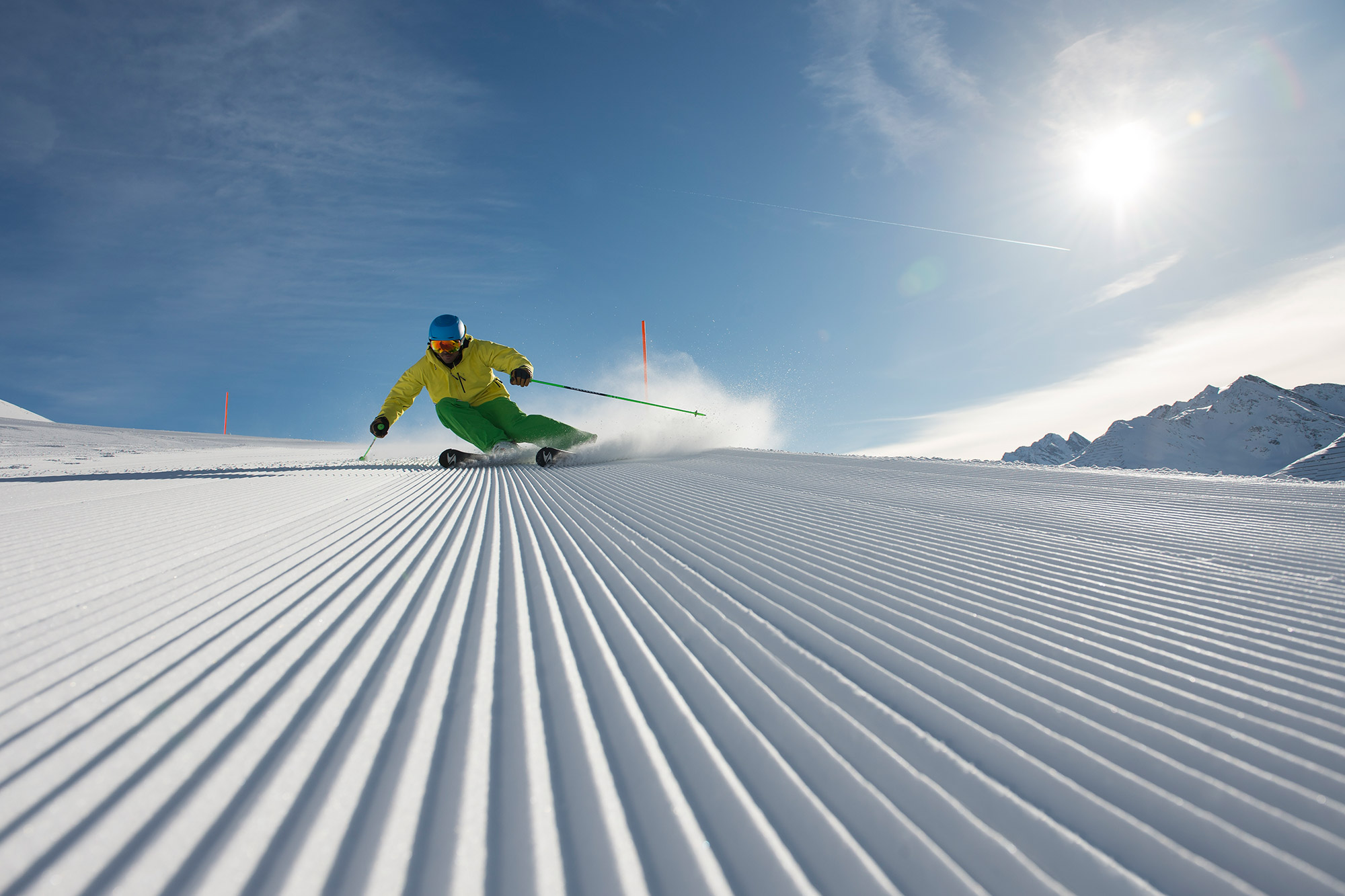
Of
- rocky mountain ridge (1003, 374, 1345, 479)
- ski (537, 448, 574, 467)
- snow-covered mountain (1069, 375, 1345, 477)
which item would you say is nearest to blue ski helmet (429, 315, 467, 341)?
ski (537, 448, 574, 467)

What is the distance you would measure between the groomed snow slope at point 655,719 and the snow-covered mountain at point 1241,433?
712 feet

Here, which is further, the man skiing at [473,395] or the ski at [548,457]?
the man skiing at [473,395]

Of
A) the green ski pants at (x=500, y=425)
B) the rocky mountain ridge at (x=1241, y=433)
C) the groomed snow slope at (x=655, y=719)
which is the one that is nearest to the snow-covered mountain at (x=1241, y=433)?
the rocky mountain ridge at (x=1241, y=433)

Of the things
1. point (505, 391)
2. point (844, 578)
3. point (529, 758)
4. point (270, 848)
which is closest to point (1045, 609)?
point (844, 578)

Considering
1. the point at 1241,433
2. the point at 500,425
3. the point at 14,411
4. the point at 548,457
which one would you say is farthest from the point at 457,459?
→ the point at 1241,433

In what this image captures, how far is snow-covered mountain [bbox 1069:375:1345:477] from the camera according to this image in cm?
17638

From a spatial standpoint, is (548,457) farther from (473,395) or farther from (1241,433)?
(1241,433)

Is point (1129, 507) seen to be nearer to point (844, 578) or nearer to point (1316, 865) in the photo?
point (844, 578)

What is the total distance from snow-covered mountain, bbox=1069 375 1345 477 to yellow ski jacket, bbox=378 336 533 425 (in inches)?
8453

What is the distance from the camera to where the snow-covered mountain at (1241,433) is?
579ft

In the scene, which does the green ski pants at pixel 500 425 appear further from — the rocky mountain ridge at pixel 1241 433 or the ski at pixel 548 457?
the rocky mountain ridge at pixel 1241 433

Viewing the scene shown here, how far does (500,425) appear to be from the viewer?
26.2 ft

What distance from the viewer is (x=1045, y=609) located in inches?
74.2

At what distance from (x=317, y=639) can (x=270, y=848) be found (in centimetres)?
75
